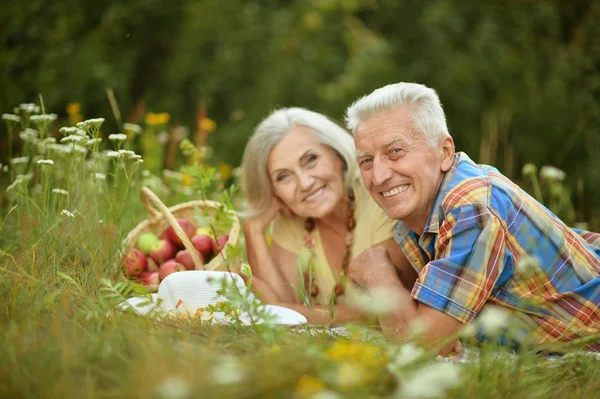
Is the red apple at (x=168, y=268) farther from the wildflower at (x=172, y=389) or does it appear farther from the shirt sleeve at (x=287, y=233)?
the wildflower at (x=172, y=389)

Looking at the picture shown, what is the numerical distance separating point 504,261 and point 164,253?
6.20 ft

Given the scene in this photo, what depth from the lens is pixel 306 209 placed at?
3445mm

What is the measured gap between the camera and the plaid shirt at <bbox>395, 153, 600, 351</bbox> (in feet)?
7.55

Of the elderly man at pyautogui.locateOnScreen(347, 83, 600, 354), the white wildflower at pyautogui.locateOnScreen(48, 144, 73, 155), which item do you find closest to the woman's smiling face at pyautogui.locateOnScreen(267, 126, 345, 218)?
the elderly man at pyautogui.locateOnScreen(347, 83, 600, 354)

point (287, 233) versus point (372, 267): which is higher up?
point (372, 267)

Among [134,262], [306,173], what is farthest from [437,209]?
[134,262]

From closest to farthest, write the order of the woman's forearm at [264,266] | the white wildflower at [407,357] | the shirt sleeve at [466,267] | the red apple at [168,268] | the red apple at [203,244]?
the white wildflower at [407,357]
the shirt sleeve at [466,267]
the red apple at [168,268]
the red apple at [203,244]
the woman's forearm at [264,266]

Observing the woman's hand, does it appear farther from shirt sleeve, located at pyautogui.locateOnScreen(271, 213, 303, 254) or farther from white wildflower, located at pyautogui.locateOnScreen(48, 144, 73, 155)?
white wildflower, located at pyautogui.locateOnScreen(48, 144, 73, 155)

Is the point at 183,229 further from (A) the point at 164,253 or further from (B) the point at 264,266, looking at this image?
(B) the point at 264,266

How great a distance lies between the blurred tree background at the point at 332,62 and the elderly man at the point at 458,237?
3703 mm

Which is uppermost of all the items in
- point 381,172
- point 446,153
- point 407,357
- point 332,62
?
point 332,62

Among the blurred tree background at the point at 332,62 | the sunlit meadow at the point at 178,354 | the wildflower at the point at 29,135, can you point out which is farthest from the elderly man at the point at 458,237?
the blurred tree background at the point at 332,62

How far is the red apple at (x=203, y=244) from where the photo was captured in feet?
11.3

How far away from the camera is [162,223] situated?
360cm
